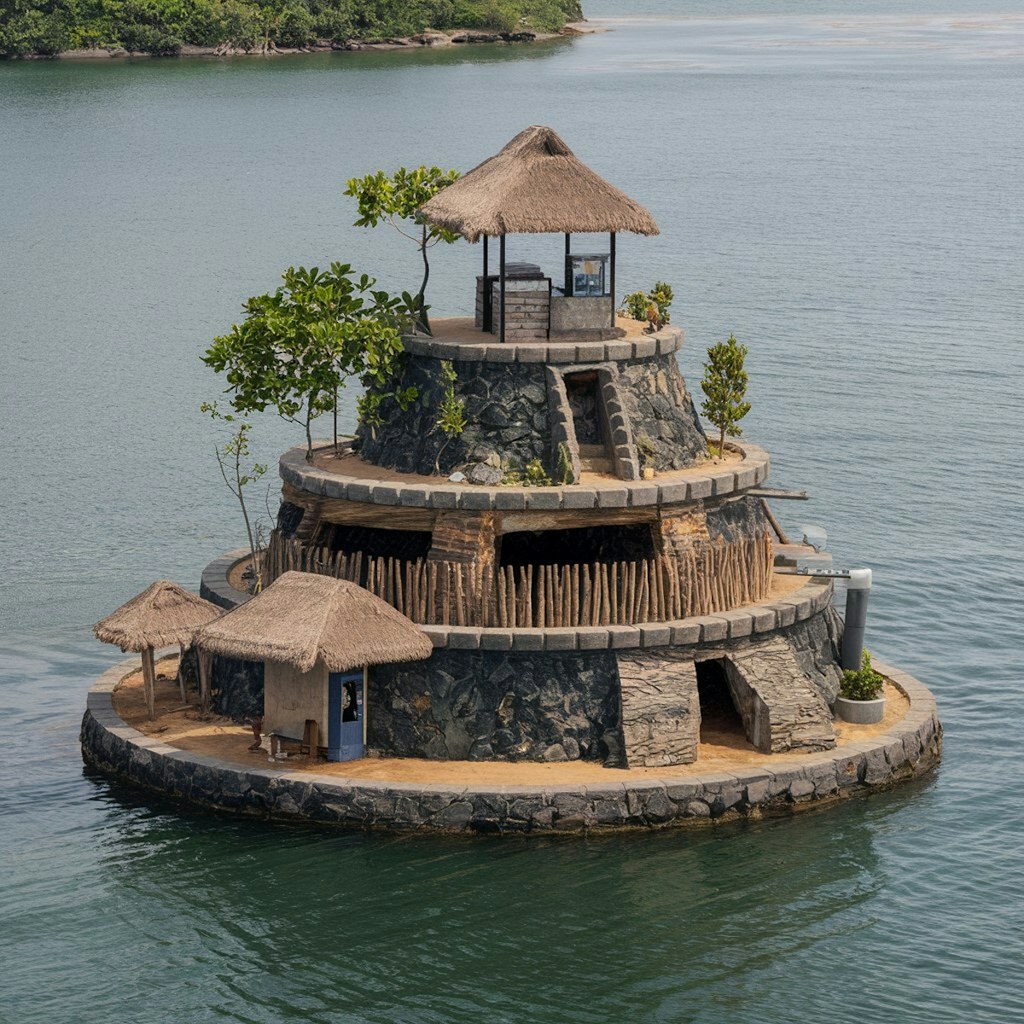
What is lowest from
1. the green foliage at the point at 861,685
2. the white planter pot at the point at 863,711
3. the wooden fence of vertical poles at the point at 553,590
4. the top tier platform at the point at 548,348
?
the white planter pot at the point at 863,711

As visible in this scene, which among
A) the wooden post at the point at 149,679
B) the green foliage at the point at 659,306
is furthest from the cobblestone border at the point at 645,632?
the green foliage at the point at 659,306

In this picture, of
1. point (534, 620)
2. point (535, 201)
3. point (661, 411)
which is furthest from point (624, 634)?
point (535, 201)

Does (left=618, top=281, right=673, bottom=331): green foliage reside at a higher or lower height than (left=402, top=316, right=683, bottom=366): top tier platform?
higher

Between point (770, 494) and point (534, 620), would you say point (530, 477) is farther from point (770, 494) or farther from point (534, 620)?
point (770, 494)

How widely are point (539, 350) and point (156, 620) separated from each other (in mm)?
8783

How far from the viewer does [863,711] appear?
136 feet

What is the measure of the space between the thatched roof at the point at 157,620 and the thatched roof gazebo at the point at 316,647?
1669 mm

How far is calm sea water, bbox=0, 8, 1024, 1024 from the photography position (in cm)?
3422

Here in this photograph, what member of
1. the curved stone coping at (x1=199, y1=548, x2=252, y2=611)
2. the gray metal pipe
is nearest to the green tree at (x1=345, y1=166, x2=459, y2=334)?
the curved stone coping at (x1=199, y1=548, x2=252, y2=611)

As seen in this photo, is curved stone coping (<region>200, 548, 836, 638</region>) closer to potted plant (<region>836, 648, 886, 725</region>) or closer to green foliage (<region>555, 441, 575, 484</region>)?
potted plant (<region>836, 648, 886, 725</region>)

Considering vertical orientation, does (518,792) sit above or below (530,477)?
below

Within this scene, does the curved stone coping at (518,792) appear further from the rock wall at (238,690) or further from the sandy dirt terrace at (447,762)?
the rock wall at (238,690)

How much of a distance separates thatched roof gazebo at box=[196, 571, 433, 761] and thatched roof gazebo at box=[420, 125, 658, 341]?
645 cm

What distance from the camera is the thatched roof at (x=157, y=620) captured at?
4025 centimetres
